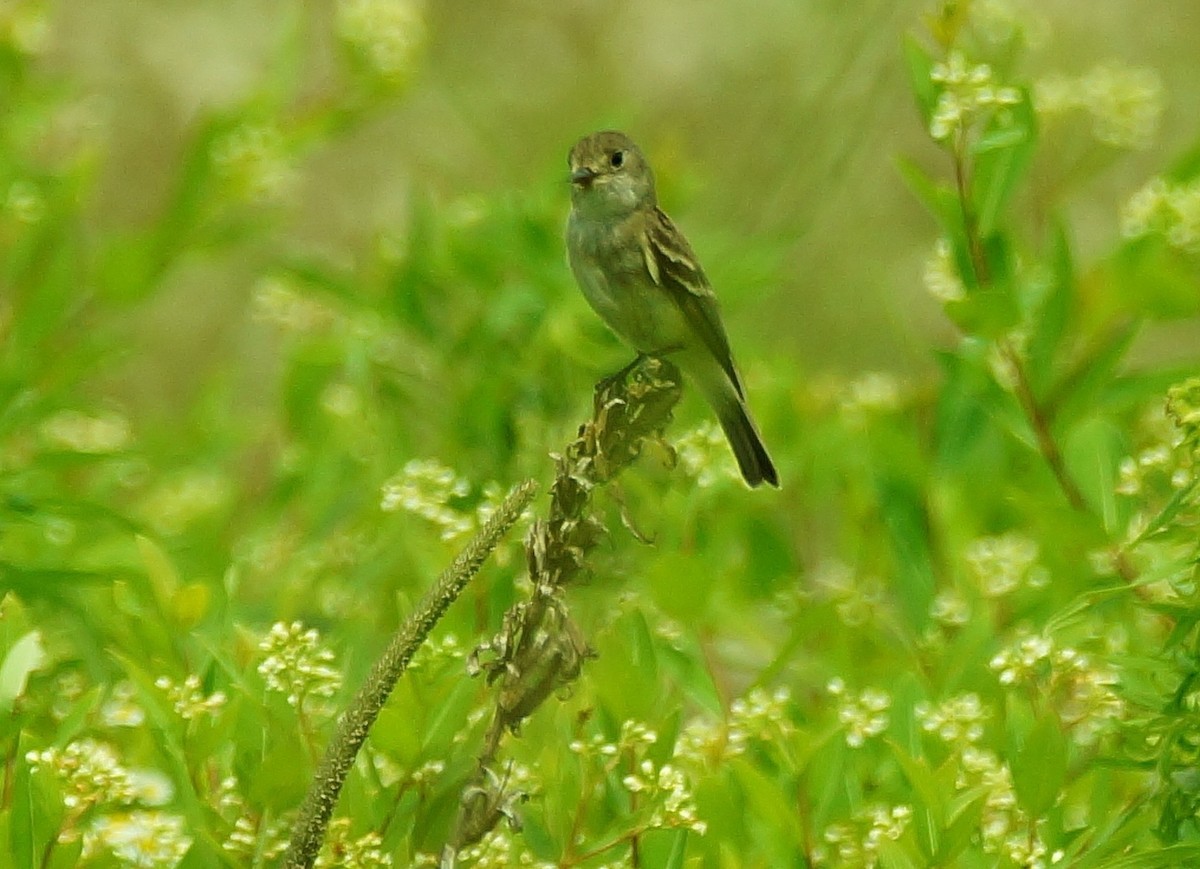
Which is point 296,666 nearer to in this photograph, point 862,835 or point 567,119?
point 862,835

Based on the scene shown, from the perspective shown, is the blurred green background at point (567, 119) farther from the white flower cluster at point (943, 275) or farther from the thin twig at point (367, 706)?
the thin twig at point (367, 706)

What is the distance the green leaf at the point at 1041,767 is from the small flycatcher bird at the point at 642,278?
1.55 meters

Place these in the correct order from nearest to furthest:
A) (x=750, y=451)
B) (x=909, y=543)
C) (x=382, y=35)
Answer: (x=909, y=543) → (x=750, y=451) → (x=382, y=35)

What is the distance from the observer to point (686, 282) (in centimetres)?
363

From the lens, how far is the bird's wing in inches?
138

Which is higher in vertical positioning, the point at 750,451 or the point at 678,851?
the point at 750,451

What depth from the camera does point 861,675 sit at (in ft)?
9.81

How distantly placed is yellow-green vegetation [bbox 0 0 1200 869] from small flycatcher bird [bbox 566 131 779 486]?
0.31 ft

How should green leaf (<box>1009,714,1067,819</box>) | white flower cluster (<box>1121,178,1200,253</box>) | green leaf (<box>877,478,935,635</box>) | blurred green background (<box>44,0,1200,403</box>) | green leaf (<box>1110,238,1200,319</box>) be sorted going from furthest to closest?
blurred green background (<box>44,0,1200,403</box>)
white flower cluster (<box>1121,178,1200,253</box>)
green leaf (<box>877,478,935,635</box>)
green leaf (<box>1110,238,1200,319</box>)
green leaf (<box>1009,714,1067,819</box>)

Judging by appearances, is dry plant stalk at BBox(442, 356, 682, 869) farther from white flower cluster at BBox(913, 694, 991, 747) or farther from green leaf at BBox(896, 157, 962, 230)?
green leaf at BBox(896, 157, 962, 230)

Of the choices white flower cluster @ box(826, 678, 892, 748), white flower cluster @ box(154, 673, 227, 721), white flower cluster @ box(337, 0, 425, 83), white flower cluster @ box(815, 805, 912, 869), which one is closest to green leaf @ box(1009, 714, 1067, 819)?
white flower cluster @ box(815, 805, 912, 869)

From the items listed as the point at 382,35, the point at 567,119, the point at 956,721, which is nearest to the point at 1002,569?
the point at 956,721

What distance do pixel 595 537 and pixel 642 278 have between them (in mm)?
1907

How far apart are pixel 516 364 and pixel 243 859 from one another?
1652 millimetres
